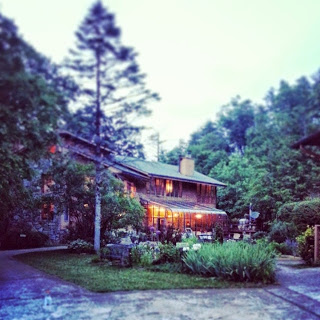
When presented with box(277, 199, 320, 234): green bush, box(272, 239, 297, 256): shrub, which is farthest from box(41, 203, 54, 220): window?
box(277, 199, 320, 234): green bush

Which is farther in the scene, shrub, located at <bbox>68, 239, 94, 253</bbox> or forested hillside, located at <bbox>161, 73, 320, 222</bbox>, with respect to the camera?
shrub, located at <bbox>68, 239, 94, 253</bbox>

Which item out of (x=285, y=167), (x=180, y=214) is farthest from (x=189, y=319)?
(x=180, y=214)

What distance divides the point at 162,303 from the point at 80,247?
9.68m

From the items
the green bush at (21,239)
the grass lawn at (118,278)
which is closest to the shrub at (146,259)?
the grass lawn at (118,278)

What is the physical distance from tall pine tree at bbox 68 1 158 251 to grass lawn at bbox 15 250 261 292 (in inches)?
129

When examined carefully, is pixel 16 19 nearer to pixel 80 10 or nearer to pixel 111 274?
pixel 80 10

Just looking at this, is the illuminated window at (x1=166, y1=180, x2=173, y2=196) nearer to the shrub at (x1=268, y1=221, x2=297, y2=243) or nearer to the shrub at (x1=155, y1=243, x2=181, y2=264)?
the shrub at (x1=268, y1=221, x2=297, y2=243)

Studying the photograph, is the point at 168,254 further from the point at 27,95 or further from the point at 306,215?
the point at 27,95

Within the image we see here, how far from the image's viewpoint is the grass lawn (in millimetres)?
8602

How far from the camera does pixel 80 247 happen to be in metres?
16.1

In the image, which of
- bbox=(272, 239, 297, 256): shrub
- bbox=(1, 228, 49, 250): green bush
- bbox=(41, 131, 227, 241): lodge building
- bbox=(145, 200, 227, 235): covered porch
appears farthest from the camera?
bbox=(145, 200, 227, 235): covered porch

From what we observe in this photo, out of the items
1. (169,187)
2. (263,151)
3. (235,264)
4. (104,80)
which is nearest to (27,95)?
(104,80)

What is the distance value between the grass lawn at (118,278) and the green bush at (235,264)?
0.32 m

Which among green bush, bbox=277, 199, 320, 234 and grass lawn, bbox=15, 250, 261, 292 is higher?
green bush, bbox=277, 199, 320, 234
